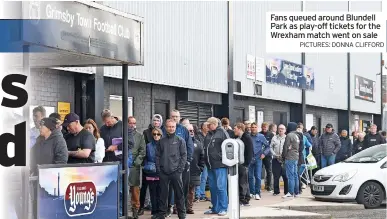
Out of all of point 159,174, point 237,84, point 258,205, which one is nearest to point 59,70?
point 159,174

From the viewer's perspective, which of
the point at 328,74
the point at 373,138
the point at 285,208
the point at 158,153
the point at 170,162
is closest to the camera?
the point at 170,162

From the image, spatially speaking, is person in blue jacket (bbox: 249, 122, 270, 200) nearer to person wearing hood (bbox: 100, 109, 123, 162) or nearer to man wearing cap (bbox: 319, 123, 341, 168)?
man wearing cap (bbox: 319, 123, 341, 168)

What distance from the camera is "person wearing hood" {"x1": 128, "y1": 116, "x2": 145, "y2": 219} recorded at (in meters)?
11.4

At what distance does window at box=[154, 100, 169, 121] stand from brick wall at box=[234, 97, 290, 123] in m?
3.90

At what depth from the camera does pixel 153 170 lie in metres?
11.4

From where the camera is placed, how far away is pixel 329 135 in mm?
18766

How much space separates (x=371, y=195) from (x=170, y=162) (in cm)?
548

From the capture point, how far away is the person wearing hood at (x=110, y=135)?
11.2 meters

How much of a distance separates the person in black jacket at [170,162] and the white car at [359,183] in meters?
4.71

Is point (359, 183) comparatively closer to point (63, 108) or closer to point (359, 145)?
point (359, 145)

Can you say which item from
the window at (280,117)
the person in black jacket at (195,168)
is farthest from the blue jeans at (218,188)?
the window at (280,117)

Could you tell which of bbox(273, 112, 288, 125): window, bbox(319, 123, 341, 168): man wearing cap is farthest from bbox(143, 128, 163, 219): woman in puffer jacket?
bbox(273, 112, 288, 125): window

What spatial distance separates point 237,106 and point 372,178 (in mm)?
6448

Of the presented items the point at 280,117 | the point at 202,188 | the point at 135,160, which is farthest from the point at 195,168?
the point at 280,117
